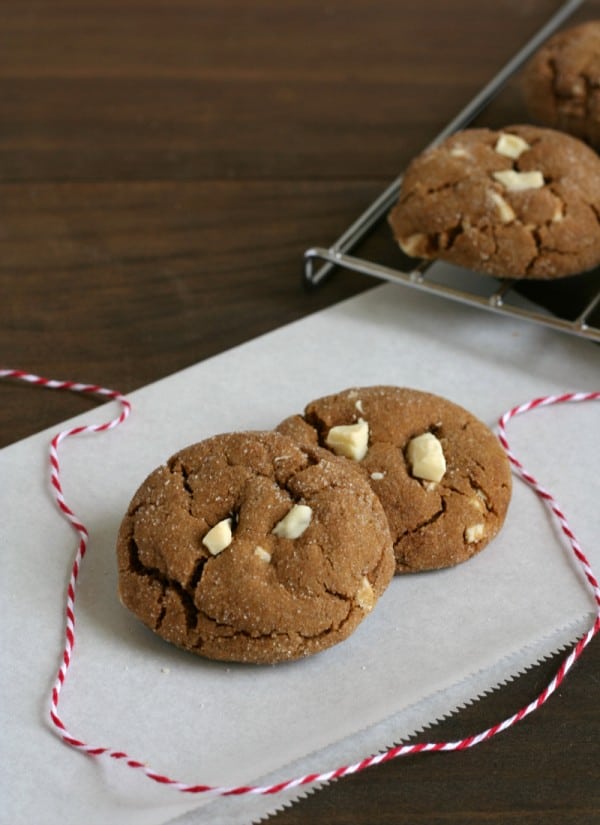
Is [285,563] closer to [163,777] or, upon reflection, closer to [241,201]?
[163,777]

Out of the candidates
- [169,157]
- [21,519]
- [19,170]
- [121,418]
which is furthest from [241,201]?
[21,519]

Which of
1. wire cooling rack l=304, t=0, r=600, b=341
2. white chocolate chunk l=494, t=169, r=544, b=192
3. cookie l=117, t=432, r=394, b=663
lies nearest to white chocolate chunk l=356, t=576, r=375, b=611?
cookie l=117, t=432, r=394, b=663

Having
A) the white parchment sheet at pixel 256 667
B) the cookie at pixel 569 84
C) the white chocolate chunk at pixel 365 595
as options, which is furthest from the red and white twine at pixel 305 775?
the cookie at pixel 569 84

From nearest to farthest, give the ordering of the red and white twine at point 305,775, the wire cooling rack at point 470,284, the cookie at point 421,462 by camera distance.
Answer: the red and white twine at point 305,775, the cookie at point 421,462, the wire cooling rack at point 470,284

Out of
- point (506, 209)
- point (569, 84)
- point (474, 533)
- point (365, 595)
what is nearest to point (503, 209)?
point (506, 209)

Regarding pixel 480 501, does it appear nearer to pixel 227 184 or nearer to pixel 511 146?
pixel 511 146

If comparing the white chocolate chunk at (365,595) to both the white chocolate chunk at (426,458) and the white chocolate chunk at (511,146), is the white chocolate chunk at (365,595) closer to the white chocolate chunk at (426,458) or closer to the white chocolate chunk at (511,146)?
the white chocolate chunk at (426,458)
